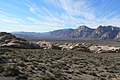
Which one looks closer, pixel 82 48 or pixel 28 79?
pixel 28 79

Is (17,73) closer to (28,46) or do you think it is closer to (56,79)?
(56,79)

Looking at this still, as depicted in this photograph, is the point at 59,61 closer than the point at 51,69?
No

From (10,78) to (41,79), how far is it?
73.0 inches

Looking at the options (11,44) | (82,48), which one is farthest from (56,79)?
(82,48)

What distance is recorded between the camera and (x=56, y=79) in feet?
58.0

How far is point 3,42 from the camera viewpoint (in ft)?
197

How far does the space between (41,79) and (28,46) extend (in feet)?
147

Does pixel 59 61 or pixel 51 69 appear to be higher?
pixel 51 69

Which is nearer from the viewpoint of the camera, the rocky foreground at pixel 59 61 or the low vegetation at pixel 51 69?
the low vegetation at pixel 51 69

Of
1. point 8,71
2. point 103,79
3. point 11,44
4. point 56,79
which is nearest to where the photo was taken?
point 8,71

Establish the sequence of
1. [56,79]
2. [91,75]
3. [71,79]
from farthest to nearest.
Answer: [91,75], [71,79], [56,79]

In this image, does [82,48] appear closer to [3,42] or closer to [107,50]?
[107,50]

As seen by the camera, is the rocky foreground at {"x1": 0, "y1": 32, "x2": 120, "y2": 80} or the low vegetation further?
the rocky foreground at {"x1": 0, "y1": 32, "x2": 120, "y2": 80}

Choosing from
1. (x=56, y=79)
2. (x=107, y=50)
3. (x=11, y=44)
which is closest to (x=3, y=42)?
(x=11, y=44)
